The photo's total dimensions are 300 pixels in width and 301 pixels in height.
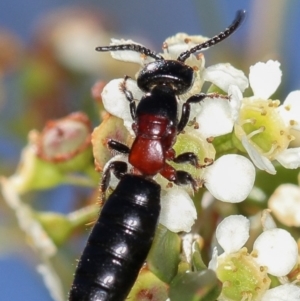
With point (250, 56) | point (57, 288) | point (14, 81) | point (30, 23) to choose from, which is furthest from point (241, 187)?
point (30, 23)

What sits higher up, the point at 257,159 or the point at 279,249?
the point at 257,159

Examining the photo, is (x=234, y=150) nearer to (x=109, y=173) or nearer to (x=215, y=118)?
(x=215, y=118)

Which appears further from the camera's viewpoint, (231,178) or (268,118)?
(268,118)

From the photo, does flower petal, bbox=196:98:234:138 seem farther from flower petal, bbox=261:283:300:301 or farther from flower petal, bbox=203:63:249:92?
flower petal, bbox=261:283:300:301

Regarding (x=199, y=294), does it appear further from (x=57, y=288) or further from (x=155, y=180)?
(x=57, y=288)

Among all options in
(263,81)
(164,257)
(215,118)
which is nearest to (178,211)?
(164,257)

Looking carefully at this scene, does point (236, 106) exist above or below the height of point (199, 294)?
above
